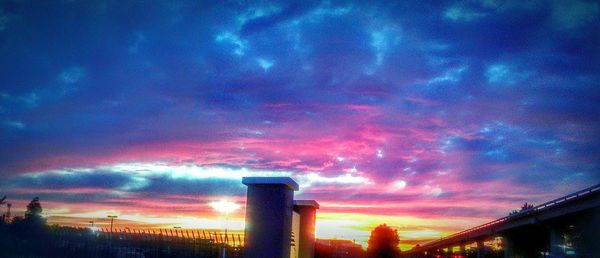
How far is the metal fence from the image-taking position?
11109mm

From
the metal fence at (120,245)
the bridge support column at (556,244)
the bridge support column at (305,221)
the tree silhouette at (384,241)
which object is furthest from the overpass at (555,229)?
the tree silhouette at (384,241)

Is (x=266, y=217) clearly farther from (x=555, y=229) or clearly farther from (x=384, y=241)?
(x=384, y=241)

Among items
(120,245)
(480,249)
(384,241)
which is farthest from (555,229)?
(384,241)

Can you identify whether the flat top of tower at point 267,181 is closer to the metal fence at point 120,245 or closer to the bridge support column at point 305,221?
the metal fence at point 120,245

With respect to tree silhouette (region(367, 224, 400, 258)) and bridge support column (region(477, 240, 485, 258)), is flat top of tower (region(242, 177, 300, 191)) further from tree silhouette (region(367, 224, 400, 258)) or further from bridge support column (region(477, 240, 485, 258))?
tree silhouette (region(367, 224, 400, 258))

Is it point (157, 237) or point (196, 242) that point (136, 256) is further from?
point (196, 242)

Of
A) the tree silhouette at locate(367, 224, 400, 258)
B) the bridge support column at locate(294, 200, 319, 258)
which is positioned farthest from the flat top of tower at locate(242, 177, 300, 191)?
the tree silhouette at locate(367, 224, 400, 258)

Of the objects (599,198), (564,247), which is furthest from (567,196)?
(564,247)

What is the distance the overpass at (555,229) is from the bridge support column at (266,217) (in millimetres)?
39257

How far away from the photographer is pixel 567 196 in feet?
152

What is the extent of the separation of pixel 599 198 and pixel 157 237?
42.4 m

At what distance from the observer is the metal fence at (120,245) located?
36.4ft

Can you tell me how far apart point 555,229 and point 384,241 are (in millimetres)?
86764

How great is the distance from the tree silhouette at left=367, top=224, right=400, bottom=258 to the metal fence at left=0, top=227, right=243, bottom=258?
130 meters
